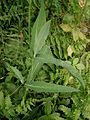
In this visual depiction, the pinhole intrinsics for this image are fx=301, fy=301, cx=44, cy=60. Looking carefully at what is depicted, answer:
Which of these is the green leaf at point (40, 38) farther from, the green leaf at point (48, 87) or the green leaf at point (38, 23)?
the green leaf at point (48, 87)

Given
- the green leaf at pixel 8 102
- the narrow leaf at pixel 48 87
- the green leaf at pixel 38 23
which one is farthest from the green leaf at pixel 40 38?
the green leaf at pixel 8 102

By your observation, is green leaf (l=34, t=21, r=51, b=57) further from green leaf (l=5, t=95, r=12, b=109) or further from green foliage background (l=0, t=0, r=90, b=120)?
green leaf (l=5, t=95, r=12, b=109)

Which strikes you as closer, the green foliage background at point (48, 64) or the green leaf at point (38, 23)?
the green leaf at point (38, 23)

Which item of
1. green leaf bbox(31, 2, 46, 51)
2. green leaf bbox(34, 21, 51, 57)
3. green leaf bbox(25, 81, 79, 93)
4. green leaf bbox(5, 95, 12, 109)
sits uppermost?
green leaf bbox(31, 2, 46, 51)

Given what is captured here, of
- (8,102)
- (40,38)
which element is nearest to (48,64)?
(8,102)

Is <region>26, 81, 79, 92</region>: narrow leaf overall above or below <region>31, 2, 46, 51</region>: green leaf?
below

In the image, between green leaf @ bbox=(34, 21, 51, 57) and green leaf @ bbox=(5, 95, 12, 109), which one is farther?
green leaf @ bbox=(5, 95, 12, 109)

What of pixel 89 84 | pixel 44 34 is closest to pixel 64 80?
pixel 89 84

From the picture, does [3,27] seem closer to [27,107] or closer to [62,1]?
[62,1]

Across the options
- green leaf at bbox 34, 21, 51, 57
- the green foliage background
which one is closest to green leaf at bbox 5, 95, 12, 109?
the green foliage background
